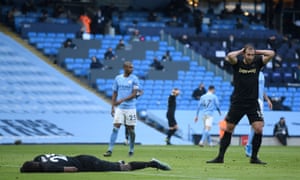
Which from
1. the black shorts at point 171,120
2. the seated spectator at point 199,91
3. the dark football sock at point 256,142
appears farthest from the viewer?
the seated spectator at point 199,91

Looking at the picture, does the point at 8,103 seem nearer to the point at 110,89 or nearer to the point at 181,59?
the point at 110,89

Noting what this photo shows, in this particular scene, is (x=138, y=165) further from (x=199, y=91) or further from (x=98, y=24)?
(x=98, y=24)

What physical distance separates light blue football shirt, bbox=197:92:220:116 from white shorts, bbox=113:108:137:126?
11.4 meters

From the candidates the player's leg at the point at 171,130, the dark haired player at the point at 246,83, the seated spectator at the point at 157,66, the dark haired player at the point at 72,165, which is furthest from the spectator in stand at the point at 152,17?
the dark haired player at the point at 72,165

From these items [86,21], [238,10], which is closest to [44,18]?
[86,21]

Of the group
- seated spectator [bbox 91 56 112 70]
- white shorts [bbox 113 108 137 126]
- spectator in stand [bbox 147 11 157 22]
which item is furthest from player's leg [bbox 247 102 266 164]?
spectator in stand [bbox 147 11 157 22]

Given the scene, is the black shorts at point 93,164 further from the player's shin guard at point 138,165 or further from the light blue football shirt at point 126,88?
the light blue football shirt at point 126,88

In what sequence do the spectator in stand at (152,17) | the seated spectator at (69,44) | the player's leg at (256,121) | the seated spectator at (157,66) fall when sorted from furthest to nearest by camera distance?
1. the spectator in stand at (152,17)
2. the seated spectator at (157,66)
3. the seated spectator at (69,44)
4. the player's leg at (256,121)

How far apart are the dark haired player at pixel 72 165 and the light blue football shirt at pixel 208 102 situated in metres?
18.0

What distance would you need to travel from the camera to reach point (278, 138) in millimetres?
38875

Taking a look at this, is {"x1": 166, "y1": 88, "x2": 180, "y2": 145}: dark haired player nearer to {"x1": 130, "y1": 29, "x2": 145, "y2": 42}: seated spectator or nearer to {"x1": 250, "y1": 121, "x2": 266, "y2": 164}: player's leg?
{"x1": 130, "y1": 29, "x2": 145, "y2": 42}: seated spectator

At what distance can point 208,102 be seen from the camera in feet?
110

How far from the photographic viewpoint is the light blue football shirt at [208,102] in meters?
33.4

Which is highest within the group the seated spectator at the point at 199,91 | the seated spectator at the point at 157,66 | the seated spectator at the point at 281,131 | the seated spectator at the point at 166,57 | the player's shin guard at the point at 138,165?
the player's shin guard at the point at 138,165
